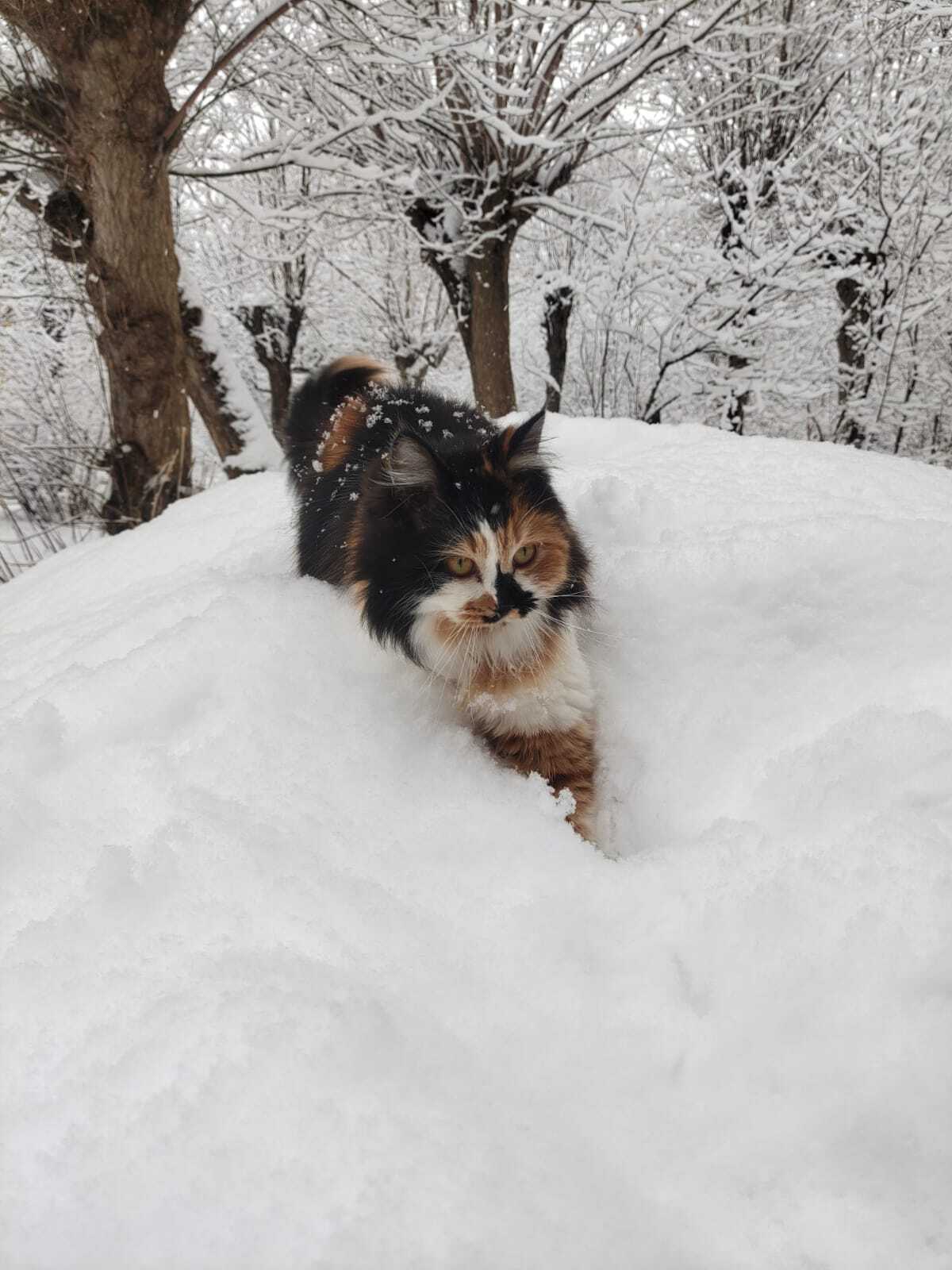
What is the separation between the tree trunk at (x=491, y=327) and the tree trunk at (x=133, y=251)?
3.56m

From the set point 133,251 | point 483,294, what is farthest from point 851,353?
point 133,251

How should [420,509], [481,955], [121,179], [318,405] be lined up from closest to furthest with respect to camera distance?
[481,955] < [420,509] < [318,405] < [121,179]

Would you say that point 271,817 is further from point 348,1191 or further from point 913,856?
point 913,856

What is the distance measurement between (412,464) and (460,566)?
0.93 ft

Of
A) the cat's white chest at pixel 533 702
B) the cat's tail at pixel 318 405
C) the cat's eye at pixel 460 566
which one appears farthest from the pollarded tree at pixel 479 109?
the cat's white chest at pixel 533 702

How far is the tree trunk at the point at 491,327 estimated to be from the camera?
7352 millimetres

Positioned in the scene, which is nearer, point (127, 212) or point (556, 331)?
point (127, 212)

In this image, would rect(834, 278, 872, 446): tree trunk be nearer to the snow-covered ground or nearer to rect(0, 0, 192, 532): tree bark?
rect(0, 0, 192, 532): tree bark

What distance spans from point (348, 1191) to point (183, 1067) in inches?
11.0

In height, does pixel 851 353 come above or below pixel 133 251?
below

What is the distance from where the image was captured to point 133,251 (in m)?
4.22

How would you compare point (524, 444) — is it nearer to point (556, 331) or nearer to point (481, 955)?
point (481, 955)

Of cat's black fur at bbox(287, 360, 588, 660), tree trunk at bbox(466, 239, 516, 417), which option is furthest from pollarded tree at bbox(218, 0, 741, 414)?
cat's black fur at bbox(287, 360, 588, 660)

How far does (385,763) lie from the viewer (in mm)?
1671
